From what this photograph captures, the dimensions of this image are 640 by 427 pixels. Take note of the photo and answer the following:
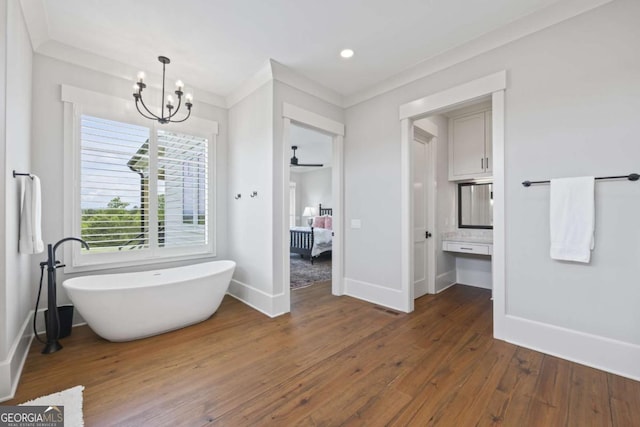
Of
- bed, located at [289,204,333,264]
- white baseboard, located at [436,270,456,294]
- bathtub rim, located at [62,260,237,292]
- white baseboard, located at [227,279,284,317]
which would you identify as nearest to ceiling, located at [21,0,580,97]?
bathtub rim, located at [62,260,237,292]

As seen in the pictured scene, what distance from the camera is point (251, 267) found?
3479 millimetres

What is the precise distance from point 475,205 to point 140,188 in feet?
15.6

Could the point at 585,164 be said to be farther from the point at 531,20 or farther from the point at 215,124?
the point at 215,124

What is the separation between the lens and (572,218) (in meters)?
2.12

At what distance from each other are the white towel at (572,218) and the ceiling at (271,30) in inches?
56.7

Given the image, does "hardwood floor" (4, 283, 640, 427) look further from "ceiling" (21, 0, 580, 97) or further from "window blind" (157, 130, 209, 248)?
"ceiling" (21, 0, 580, 97)

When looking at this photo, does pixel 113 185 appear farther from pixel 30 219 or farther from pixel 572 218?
pixel 572 218

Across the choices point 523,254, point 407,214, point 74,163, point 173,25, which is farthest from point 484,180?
point 74,163

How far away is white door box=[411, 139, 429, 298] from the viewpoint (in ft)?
12.3

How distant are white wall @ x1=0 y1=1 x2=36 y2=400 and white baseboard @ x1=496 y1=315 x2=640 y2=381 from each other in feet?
12.5

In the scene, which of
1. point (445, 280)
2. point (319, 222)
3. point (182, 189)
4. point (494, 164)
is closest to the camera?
point (494, 164)

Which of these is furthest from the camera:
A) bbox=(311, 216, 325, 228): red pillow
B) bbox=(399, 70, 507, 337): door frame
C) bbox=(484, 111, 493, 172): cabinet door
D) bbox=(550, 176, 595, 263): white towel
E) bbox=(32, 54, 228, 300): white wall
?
bbox=(311, 216, 325, 228): red pillow

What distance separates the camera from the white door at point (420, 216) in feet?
12.3

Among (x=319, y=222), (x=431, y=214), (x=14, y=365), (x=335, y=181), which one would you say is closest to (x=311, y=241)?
(x=319, y=222)
